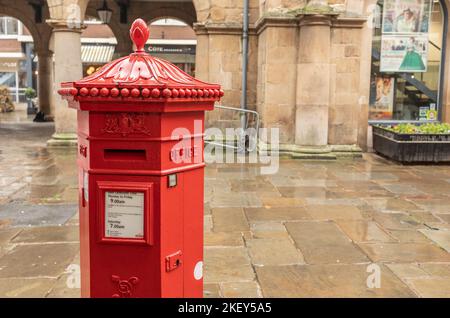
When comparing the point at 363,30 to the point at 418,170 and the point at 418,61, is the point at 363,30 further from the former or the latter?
the point at 418,170

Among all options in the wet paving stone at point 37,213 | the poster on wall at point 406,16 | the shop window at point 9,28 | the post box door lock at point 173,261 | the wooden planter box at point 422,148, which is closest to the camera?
the post box door lock at point 173,261

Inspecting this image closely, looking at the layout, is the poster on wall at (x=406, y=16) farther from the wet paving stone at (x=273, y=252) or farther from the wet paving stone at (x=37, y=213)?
the wet paving stone at (x=37, y=213)

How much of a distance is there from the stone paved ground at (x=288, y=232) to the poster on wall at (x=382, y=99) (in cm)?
306

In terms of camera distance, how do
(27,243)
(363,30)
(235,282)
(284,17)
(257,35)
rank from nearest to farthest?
(235,282), (27,243), (284,17), (363,30), (257,35)

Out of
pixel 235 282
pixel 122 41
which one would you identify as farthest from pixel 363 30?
pixel 122 41

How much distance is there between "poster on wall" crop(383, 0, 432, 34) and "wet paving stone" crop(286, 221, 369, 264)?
A: 7575 mm

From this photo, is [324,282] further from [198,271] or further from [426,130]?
[426,130]

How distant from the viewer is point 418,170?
9109 millimetres

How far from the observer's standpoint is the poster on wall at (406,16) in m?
11.5

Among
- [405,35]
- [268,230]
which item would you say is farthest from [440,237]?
[405,35]

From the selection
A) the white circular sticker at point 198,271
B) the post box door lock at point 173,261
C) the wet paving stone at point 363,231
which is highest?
the post box door lock at point 173,261

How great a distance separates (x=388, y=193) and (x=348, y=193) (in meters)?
0.56

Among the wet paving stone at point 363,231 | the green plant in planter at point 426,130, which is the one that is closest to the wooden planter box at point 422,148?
the green plant in planter at point 426,130

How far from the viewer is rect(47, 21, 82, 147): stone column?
1152cm
